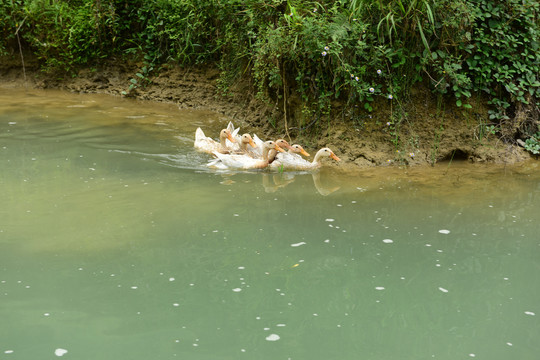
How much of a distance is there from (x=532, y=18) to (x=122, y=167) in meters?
6.05

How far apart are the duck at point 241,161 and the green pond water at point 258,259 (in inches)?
5.5

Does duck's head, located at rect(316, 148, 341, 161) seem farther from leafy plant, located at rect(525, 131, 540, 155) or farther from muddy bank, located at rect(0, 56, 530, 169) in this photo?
leafy plant, located at rect(525, 131, 540, 155)

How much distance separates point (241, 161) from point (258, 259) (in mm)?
2957

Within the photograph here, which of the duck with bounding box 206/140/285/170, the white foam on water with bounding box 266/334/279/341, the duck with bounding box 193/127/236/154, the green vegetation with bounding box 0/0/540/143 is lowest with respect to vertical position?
the white foam on water with bounding box 266/334/279/341

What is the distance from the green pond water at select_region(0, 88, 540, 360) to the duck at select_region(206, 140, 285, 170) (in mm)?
139

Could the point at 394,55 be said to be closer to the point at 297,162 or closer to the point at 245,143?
the point at 297,162

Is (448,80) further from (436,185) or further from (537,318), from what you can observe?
(537,318)

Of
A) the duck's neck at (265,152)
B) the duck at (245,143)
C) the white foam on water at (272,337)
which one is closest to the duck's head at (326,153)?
the duck's neck at (265,152)

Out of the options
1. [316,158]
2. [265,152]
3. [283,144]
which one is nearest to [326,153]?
[316,158]

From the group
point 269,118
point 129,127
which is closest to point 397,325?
point 269,118

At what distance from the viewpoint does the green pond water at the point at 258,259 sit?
4.63m

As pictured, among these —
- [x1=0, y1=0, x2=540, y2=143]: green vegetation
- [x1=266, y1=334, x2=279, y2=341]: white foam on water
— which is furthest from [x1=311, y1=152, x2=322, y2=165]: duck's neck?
[x1=266, y1=334, x2=279, y2=341]: white foam on water

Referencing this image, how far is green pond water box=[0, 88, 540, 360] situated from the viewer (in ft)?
15.2

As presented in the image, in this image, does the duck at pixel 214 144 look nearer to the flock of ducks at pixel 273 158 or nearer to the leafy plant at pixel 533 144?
the flock of ducks at pixel 273 158
